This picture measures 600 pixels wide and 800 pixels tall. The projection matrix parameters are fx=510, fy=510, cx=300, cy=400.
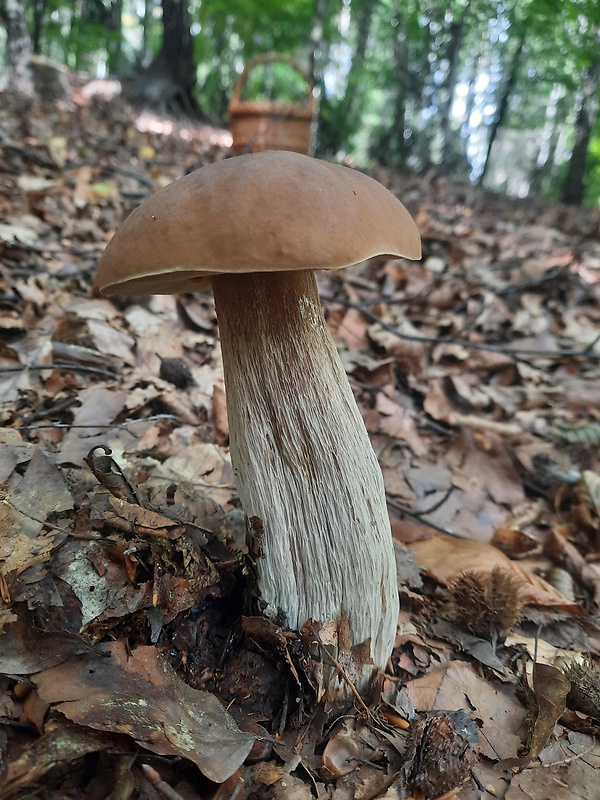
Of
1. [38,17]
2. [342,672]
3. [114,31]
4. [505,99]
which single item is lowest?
[342,672]

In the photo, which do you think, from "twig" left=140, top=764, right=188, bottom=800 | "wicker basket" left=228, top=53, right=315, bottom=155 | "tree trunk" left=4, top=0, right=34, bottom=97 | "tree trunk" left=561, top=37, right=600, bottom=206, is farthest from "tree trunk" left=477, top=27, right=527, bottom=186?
"twig" left=140, top=764, right=188, bottom=800

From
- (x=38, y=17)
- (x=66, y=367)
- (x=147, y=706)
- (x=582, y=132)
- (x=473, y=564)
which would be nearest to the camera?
(x=147, y=706)

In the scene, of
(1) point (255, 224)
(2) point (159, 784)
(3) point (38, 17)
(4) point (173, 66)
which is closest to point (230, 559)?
(2) point (159, 784)

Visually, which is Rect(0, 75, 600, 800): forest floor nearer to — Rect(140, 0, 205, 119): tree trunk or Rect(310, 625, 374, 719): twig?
Answer: Rect(310, 625, 374, 719): twig

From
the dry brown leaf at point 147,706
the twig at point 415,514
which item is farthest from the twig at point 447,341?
the dry brown leaf at point 147,706

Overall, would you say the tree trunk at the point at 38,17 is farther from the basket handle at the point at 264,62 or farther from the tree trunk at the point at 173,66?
the basket handle at the point at 264,62

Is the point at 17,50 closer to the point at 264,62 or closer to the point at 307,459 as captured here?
the point at 264,62

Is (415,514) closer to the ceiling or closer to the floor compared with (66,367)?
closer to the floor
